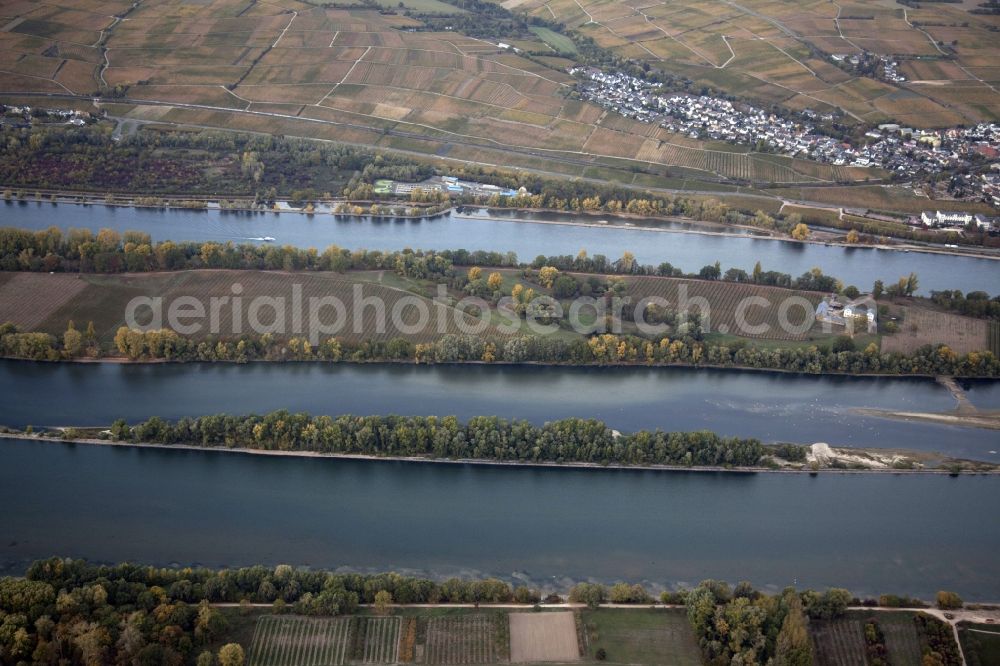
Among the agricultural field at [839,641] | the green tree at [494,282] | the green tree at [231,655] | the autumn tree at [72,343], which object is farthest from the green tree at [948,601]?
the autumn tree at [72,343]

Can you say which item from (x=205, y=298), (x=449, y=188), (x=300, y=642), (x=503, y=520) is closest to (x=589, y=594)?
(x=503, y=520)

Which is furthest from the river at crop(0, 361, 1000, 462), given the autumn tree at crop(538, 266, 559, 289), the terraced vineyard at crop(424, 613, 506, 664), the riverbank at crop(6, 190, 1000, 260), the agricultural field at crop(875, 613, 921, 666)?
the riverbank at crop(6, 190, 1000, 260)

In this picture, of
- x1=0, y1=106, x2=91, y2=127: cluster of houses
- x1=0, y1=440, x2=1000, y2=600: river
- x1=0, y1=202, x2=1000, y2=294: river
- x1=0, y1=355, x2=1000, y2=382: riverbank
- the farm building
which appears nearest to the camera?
x1=0, y1=440, x2=1000, y2=600: river

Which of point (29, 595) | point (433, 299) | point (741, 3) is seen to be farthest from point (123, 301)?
point (741, 3)

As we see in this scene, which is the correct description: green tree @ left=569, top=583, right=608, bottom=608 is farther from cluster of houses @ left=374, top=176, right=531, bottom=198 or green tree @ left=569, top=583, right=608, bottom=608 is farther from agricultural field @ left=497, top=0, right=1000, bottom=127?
agricultural field @ left=497, top=0, right=1000, bottom=127

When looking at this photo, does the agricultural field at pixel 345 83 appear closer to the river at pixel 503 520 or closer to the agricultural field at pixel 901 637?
the river at pixel 503 520

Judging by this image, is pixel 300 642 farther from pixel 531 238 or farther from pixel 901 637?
pixel 531 238
